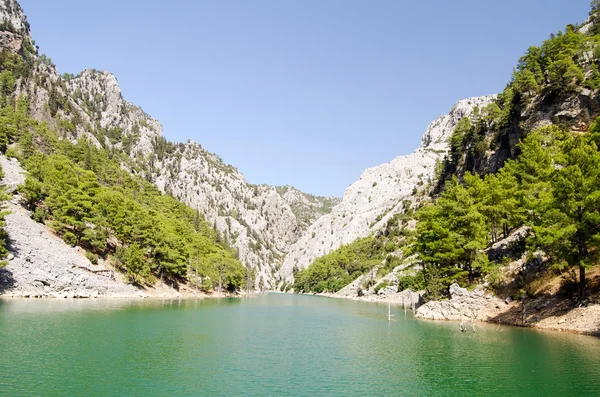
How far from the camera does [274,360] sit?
3428 centimetres

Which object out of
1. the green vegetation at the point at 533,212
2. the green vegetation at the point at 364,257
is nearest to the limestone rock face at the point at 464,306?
the green vegetation at the point at 533,212

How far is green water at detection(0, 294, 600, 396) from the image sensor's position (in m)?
25.6

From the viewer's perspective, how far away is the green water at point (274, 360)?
84.0 ft

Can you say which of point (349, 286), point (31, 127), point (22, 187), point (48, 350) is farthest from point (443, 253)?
point (31, 127)

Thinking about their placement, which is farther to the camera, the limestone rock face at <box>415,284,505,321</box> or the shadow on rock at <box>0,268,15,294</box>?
the shadow on rock at <box>0,268,15,294</box>

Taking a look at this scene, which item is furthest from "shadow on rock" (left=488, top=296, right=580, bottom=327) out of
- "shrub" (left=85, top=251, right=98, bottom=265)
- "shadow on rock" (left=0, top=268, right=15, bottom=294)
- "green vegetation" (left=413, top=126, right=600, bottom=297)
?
"shrub" (left=85, top=251, right=98, bottom=265)

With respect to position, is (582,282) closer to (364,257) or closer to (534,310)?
(534,310)

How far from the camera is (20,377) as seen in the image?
2475cm

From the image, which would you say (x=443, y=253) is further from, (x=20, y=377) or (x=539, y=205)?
(x=20, y=377)

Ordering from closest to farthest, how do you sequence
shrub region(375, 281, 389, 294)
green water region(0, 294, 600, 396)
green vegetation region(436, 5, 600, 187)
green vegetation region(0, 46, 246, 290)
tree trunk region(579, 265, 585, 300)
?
green water region(0, 294, 600, 396) → tree trunk region(579, 265, 585, 300) → green vegetation region(436, 5, 600, 187) → green vegetation region(0, 46, 246, 290) → shrub region(375, 281, 389, 294)

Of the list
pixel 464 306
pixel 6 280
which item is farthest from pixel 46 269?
pixel 464 306

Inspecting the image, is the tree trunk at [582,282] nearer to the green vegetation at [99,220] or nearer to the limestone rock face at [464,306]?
the limestone rock face at [464,306]

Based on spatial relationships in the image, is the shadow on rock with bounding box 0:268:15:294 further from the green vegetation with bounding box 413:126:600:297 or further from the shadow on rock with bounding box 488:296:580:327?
the shadow on rock with bounding box 488:296:580:327

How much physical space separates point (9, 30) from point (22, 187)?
523 feet
